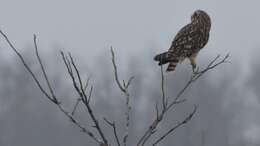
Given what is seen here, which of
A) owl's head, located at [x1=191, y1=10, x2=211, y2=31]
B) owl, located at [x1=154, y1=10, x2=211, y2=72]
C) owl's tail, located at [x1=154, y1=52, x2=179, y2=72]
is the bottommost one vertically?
owl's tail, located at [x1=154, y1=52, x2=179, y2=72]

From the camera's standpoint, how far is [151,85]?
75.4 meters

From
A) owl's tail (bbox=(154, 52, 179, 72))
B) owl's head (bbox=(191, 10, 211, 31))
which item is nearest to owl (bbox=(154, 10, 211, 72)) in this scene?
owl's head (bbox=(191, 10, 211, 31))

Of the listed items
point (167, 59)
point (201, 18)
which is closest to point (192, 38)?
point (201, 18)

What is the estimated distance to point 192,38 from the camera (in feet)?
25.9

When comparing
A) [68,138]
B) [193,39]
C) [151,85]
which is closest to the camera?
[193,39]

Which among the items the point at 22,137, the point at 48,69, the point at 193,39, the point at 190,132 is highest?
the point at 48,69

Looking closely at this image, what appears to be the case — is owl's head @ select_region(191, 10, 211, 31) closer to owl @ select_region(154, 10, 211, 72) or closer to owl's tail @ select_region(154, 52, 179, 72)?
owl @ select_region(154, 10, 211, 72)

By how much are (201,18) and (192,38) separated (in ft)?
1.11

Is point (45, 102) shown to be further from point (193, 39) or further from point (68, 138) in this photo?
point (193, 39)

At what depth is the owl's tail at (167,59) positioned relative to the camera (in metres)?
6.26

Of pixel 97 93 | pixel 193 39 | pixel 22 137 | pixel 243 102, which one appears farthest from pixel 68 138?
pixel 193 39

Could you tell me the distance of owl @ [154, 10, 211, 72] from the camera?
7527 millimetres

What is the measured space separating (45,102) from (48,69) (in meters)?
8.81

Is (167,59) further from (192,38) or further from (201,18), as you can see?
(201,18)
